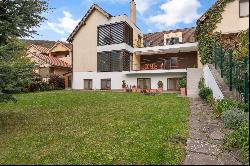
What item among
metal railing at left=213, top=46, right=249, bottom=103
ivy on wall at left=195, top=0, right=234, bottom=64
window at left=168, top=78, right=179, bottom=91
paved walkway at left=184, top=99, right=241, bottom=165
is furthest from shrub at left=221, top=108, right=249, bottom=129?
window at left=168, top=78, right=179, bottom=91

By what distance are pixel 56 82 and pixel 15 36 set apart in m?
28.1

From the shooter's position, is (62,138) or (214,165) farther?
(62,138)

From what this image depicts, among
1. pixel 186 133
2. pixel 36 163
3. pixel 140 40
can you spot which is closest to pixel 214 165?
pixel 186 133

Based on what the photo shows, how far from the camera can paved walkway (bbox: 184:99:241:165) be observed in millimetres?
7193

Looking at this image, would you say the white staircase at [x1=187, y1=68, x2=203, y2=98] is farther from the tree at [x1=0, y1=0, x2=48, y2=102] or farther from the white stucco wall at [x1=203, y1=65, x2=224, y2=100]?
the tree at [x1=0, y1=0, x2=48, y2=102]

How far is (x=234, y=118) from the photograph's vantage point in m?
9.84

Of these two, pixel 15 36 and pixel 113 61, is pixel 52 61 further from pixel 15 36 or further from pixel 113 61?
pixel 15 36

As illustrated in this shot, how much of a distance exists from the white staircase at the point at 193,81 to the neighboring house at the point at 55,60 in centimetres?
2047

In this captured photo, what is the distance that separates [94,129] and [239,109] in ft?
17.8

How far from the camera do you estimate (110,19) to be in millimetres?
37156

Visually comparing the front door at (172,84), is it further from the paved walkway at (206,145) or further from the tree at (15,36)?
the tree at (15,36)

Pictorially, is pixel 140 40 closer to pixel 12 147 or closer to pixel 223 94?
pixel 223 94

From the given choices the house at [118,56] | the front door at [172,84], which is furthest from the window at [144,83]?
the front door at [172,84]

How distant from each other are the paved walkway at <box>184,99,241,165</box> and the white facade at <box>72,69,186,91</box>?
21867 mm
